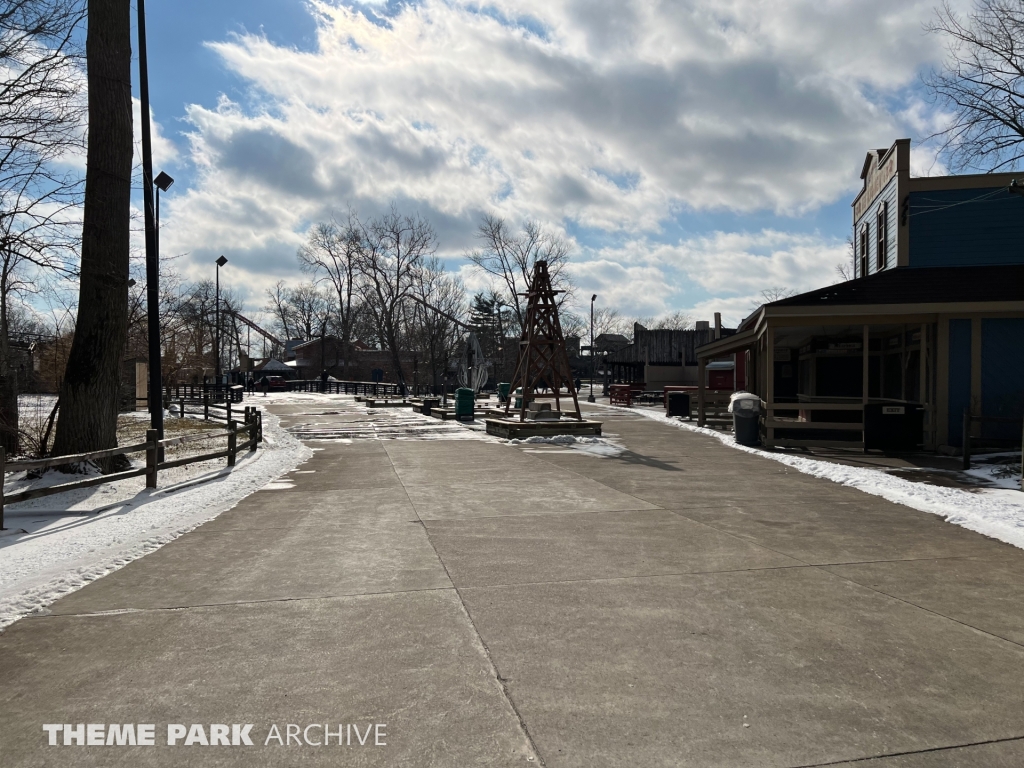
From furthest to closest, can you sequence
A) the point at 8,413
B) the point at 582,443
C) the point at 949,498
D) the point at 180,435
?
the point at 180,435 → the point at 582,443 → the point at 8,413 → the point at 949,498

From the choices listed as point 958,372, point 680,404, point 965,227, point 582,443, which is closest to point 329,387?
point 680,404

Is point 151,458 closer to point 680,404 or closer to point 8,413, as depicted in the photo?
point 8,413

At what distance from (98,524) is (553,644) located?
6498mm

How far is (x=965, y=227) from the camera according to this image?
56.2 feet

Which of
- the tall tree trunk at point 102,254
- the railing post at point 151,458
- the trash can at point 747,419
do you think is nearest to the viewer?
the railing post at point 151,458

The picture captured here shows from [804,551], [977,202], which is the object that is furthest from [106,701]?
[977,202]

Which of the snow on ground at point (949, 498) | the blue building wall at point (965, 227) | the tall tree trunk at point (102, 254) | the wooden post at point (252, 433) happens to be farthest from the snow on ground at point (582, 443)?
the tall tree trunk at point (102, 254)

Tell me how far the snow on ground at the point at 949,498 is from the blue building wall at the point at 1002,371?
4.62 metres

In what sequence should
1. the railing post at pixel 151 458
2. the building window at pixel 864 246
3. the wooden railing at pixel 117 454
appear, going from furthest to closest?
the building window at pixel 864 246
the railing post at pixel 151 458
the wooden railing at pixel 117 454

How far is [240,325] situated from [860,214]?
11386cm

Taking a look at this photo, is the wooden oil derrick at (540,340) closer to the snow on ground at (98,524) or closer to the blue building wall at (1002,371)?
the snow on ground at (98,524)

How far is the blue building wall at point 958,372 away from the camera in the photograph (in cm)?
1527

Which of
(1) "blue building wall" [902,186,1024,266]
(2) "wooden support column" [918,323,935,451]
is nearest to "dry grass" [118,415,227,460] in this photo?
(2) "wooden support column" [918,323,935,451]

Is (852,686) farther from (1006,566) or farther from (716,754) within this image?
(1006,566)
